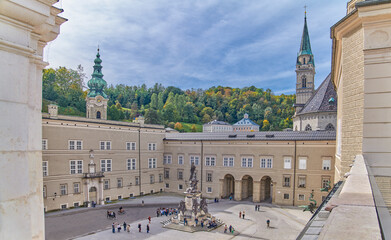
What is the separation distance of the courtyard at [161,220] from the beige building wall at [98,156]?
2342 mm

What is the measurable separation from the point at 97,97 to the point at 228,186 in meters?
32.0

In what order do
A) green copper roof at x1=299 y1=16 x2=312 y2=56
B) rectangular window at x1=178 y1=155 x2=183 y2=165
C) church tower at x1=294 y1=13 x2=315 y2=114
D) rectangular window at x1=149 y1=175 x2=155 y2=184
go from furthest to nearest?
green copper roof at x1=299 y1=16 x2=312 y2=56
church tower at x1=294 y1=13 x2=315 y2=114
rectangular window at x1=178 y1=155 x2=183 y2=165
rectangular window at x1=149 y1=175 x2=155 y2=184

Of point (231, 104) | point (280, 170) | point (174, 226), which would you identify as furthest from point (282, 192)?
point (231, 104)

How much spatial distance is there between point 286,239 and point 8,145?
24.9 metres

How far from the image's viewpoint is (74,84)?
88250 millimetres

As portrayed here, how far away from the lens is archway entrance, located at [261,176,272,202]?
3794 centimetres

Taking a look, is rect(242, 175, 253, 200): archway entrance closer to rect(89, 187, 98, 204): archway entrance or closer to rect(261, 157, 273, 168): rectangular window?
rect(261, 157, 273, 168): rectangular window

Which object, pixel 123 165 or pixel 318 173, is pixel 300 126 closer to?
pixel 318 173

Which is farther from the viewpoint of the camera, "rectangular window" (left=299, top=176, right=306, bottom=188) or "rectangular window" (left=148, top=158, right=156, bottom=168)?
"rectangular window" (left=148, top=158, right=156, bottom=168)

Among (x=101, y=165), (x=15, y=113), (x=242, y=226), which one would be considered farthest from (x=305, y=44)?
(x=15, y=113)

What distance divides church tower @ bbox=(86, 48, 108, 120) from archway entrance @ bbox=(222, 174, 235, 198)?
30.4 metres

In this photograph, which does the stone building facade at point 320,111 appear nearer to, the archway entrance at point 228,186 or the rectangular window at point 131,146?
the archway entrance at point 228,186

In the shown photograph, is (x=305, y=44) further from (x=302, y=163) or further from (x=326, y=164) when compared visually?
(x=326, y=164)

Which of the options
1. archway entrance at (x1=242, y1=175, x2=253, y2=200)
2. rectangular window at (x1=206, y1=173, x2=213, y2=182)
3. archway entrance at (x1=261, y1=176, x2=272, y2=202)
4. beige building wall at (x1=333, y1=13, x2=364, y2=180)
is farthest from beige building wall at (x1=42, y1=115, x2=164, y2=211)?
beige building wall at (x1=333, y1=13, x2=364, y2=180)
